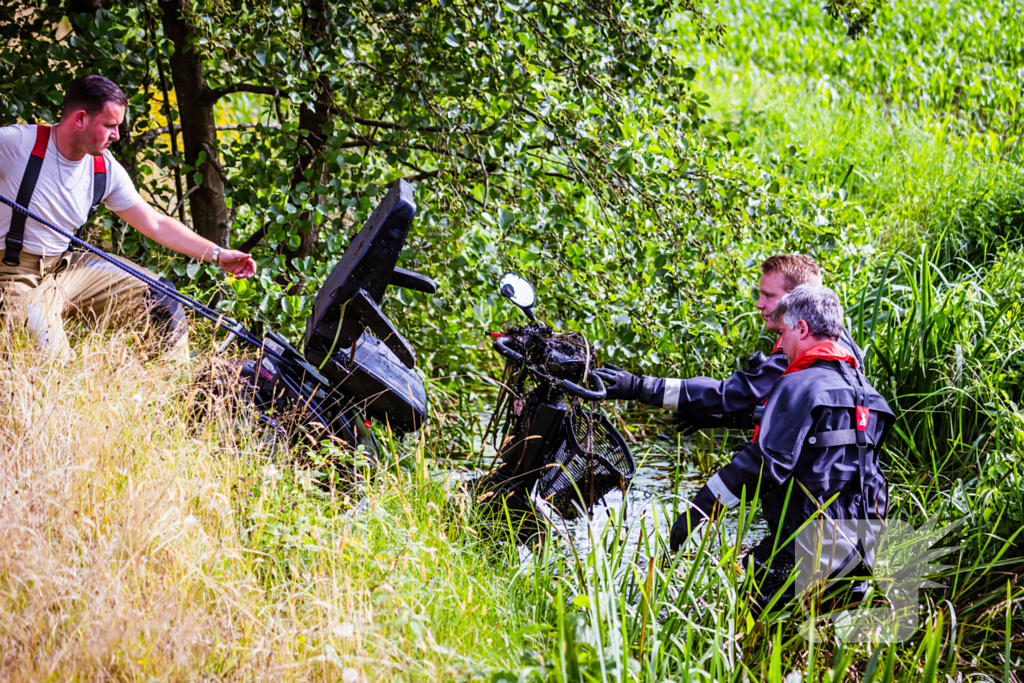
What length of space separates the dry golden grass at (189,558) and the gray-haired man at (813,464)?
3.03 feet

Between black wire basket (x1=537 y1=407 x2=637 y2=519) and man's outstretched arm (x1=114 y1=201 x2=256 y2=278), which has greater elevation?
man's outstretched arm (x1=114 y1=201 x2=256 y2=278)

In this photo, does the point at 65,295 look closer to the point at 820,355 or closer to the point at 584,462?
the point at 584,462

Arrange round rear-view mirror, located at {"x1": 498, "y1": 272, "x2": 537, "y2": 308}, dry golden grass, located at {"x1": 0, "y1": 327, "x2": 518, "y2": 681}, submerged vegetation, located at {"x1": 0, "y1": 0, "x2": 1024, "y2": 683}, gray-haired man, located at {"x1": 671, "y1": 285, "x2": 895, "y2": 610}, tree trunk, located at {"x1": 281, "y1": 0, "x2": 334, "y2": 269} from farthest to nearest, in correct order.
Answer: tree trunk, located at {"x1": 281, "y1": 0, "x2": 334, "y2": 269} < round rear-view mirror, located at {"x1": 498, "y1": 272, "x2": 537, "y2": 308} < gray-haired man, located at {"x1": 671, "y1": 285, "x2": 895, "y2": 610} < submerged vegetation, located at {"x1": 0, "y1": 0, "x2": 1024, "y2": 683} < dry golden grass, located at {"x1": 0, "y1": 327, "x2": 518, "y2": 681}

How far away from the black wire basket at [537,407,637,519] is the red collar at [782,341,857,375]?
0.69m

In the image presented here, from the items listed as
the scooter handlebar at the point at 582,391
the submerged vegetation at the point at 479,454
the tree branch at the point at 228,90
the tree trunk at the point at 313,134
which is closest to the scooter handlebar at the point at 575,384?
the scooter handlebar at the point at 582,391

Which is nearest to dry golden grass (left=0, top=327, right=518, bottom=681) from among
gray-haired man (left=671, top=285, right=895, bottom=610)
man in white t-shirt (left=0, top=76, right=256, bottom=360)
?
man in white t-shirt (left=0, top=76, right=256, bottom=360)

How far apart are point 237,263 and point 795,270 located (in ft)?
8.31

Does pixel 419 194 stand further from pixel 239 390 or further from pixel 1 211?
pixel 1 211

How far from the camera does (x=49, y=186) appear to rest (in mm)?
3369

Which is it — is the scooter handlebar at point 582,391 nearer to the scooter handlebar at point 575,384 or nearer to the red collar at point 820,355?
the scooter handlebar at point 575,384

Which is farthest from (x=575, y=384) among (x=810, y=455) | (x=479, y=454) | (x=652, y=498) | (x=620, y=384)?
(x=652, y=498)

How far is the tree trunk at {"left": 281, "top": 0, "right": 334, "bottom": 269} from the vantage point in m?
4.10

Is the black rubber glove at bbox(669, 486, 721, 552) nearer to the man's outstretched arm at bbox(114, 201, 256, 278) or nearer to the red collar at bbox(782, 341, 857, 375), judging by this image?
the red collar at bbox(782, 341, 857, 375)

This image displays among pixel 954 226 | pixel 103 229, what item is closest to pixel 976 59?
pixel 954 226
